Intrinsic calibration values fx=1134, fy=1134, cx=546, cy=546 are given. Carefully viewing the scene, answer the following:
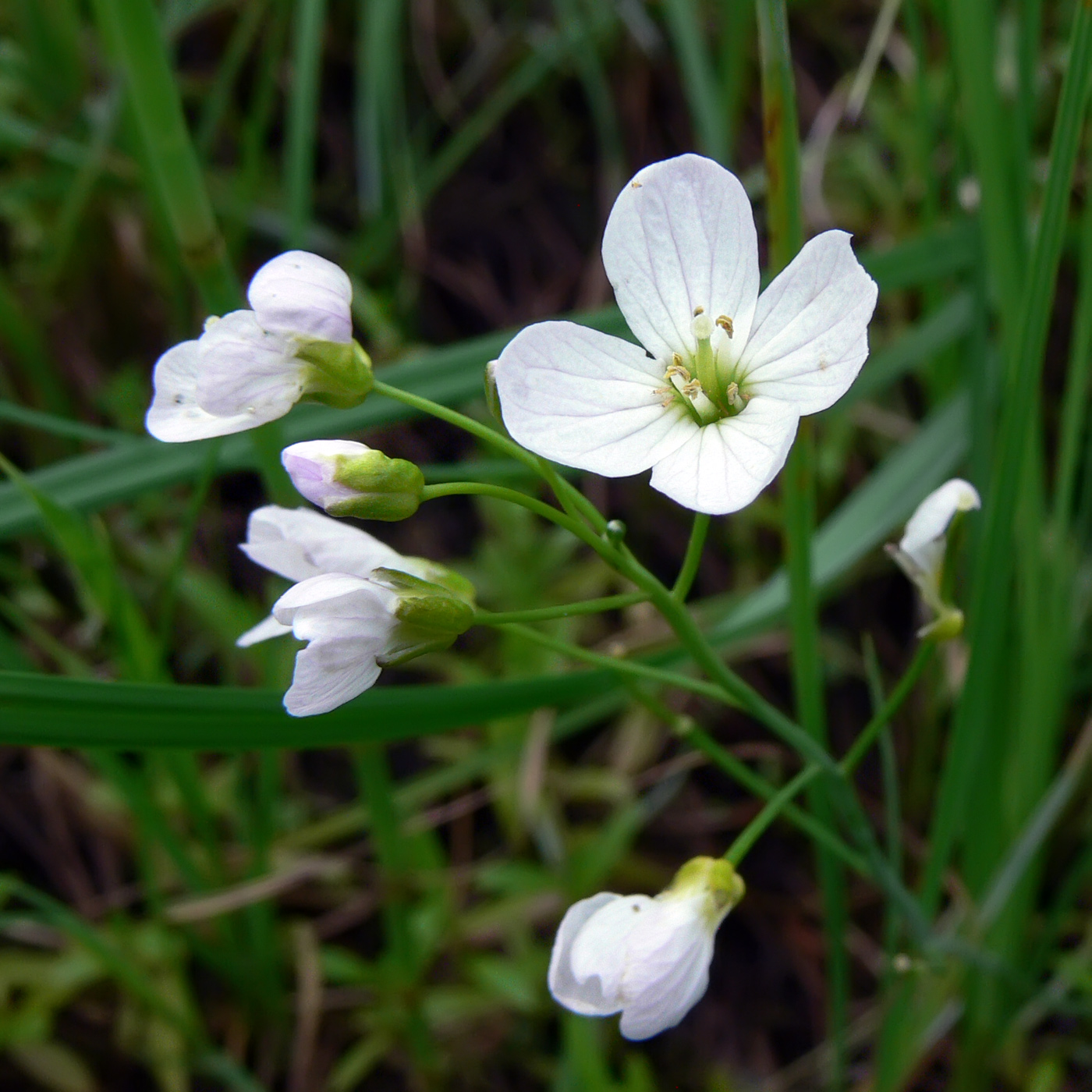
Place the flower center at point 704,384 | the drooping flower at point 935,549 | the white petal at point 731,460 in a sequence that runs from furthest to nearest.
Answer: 1. the drooping flower at point 935,549
2. the flower center at point 704,384
3. the white petal at point 731,460

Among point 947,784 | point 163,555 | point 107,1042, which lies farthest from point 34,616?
point 947,784

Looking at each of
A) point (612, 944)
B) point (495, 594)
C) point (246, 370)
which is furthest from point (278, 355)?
point (495, 594)

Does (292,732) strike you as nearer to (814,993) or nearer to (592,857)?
(592,857)

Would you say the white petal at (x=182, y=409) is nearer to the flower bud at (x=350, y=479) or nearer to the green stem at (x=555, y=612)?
the flower bud at (x=350, y=479)

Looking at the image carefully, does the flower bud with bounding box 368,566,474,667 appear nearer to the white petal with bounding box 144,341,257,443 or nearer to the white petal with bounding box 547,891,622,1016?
the white petal with bounding box 144,341,257,443

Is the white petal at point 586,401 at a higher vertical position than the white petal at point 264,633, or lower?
lower

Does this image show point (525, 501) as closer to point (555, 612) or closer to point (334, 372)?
point (555, 612)

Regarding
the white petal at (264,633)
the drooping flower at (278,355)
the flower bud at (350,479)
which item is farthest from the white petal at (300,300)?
the white petal at (264,633)
